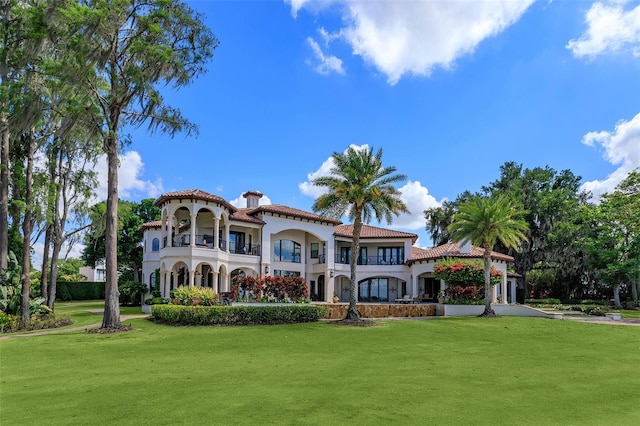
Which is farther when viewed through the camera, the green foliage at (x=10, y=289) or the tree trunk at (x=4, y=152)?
the green foliage at (x=10, y=289)

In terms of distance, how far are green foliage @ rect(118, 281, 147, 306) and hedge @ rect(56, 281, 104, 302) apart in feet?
55.0

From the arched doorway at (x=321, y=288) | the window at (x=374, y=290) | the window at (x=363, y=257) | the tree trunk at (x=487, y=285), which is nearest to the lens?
the tree trunk at (x=487, y=285)

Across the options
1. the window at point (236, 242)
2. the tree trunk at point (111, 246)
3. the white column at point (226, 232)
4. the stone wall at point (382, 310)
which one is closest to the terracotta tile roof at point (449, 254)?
the stone wall at point (382, 310)

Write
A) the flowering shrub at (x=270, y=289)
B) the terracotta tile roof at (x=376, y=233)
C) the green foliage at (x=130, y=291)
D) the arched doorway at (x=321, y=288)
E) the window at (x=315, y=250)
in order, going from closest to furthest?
the flowering shrub at (x=270, y=289) < the green foliage at (x=130, y=291) < the window at (x=315, y=250) < the arched doorway at (x=321, y=288) < the terracotta tile roof at (x=376, y=233)

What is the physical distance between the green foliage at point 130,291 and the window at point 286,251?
10091 millimetres

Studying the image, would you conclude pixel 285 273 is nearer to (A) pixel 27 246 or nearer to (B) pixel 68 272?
(A) pixel 27 246

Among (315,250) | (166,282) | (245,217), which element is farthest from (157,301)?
(315,250)

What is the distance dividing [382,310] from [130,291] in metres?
18.2

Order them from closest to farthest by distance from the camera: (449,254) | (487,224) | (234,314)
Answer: (234,314)
(487,224)
(449,254)

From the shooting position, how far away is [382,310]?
27578 mm

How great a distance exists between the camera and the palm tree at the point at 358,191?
2388 cm

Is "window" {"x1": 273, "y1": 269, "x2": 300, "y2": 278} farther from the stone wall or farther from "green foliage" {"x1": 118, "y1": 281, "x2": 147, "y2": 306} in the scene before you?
the stone wall

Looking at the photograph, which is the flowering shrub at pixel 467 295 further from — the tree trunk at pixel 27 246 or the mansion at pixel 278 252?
the tree trunk at pixel 27 246

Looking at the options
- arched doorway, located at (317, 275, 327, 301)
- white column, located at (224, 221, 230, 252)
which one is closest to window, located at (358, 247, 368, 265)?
arched doorway, located at (317, 275, 327, 301)
